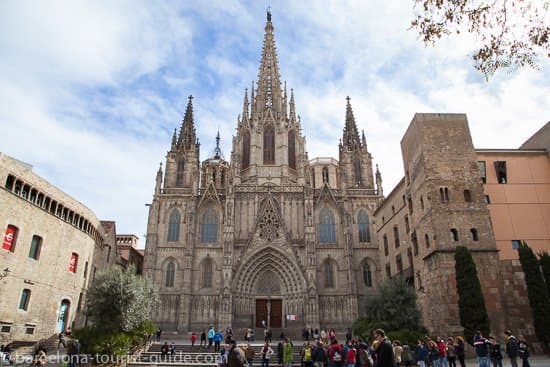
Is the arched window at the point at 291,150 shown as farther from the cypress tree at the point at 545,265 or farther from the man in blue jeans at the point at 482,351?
the man in blue jeans at the point at 482,351

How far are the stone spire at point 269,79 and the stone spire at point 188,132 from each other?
26.8ft

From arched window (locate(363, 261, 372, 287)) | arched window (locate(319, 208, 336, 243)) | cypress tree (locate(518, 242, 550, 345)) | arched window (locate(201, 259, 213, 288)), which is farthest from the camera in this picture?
arched window (locate(319, 208, 336, 243))

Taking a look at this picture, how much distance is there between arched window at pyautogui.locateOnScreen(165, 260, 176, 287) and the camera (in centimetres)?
3577

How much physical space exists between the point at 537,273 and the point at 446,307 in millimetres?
4435

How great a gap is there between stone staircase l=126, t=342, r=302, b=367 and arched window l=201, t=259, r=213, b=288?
11924mm

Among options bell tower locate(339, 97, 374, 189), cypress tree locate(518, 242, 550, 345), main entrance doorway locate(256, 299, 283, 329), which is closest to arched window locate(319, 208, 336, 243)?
bell tower locate(339, 97, 374, 189)

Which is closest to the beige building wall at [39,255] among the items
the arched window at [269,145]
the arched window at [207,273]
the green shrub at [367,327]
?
the arched window at [207,273]

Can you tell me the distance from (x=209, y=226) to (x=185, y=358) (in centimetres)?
1812

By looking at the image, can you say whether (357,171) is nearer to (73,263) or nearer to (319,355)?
(73,263)

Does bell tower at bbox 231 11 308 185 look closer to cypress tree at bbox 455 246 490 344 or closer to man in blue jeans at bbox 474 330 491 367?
cypress tree at bbox 455 246 490 344

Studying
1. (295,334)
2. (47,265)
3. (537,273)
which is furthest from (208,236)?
(537,273)

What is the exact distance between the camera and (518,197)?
2144 cm

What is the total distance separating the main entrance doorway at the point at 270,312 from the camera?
34.8 m

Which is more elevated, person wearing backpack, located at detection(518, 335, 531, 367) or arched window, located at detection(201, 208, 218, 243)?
arched window, located at detection(201, 208, 218, 243)
